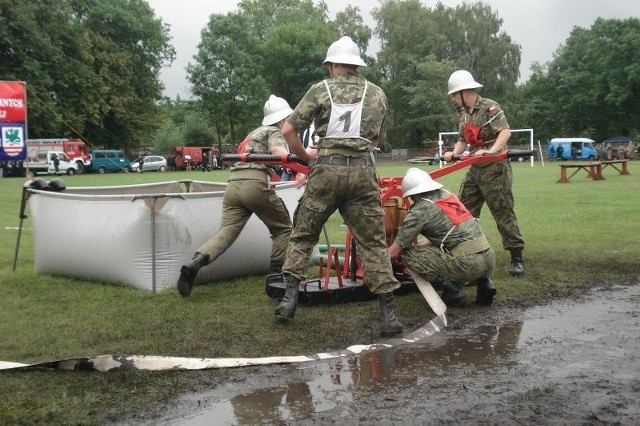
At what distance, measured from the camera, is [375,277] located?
621 centimetres

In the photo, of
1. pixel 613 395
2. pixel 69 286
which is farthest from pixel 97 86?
pixel 613 395

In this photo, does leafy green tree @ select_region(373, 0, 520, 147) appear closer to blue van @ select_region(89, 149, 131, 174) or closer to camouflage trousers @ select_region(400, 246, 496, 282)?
blue van @ select_region(89, 149, 131, 174)

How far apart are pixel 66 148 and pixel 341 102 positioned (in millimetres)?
58453

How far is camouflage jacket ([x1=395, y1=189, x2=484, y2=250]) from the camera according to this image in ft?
22.5

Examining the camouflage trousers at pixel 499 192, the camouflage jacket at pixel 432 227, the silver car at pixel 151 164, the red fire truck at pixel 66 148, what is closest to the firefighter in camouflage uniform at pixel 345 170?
the camouflage jacket at pixel 432 227

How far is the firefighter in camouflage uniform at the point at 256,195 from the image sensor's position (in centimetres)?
747

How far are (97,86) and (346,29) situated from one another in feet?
121

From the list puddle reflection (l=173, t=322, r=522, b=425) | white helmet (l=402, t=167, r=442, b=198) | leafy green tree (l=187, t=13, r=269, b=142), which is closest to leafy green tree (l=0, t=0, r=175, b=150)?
leafy green tree (l=187, t=13, r=269, b=142)

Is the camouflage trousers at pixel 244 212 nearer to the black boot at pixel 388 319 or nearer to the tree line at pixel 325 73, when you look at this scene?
the black boot at pixel 388 319

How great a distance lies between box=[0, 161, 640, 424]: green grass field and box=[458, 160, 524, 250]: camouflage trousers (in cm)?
48

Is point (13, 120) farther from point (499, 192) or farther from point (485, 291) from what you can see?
point (485, 291)

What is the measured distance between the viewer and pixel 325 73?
78.9m

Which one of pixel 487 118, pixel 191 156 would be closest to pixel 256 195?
pixel 487 118

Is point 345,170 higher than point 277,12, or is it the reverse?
point 277,12
